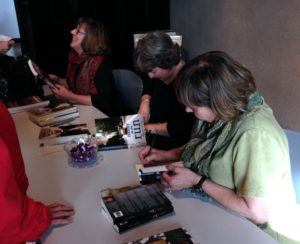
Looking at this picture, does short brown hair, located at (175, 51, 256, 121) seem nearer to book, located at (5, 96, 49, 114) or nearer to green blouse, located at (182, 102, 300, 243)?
green blouse, located at (182, 102, 300, 243)

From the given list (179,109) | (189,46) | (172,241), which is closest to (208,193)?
(172,241)

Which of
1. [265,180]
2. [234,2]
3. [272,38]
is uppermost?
[234,2]

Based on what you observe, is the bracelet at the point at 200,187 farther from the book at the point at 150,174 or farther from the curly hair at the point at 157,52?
the curly hair at the point at 157,52

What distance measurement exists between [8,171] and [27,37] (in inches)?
121

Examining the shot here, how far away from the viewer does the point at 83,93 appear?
97.5 inches

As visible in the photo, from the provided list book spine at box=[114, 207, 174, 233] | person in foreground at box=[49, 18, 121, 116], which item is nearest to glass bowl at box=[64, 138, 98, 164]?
book spine at box=[114, 207, 174, 233]

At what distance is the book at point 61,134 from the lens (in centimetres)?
172

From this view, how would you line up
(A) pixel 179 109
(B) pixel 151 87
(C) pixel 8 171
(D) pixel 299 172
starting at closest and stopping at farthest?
(C) pixel 8 171 → (D) pixel 299 172 → (A) pixel 179 109 → (B) pixel 151 87

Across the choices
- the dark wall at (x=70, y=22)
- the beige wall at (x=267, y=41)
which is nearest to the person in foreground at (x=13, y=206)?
the beige wall at (x=267, y=41)

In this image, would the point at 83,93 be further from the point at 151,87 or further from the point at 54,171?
the point at 54,171

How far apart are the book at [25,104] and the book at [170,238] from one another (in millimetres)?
1542

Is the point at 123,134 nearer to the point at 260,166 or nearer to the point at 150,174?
the point at 150,174

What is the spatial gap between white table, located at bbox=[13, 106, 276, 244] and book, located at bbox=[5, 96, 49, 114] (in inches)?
23.8

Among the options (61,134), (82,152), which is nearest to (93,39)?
(61,134)
